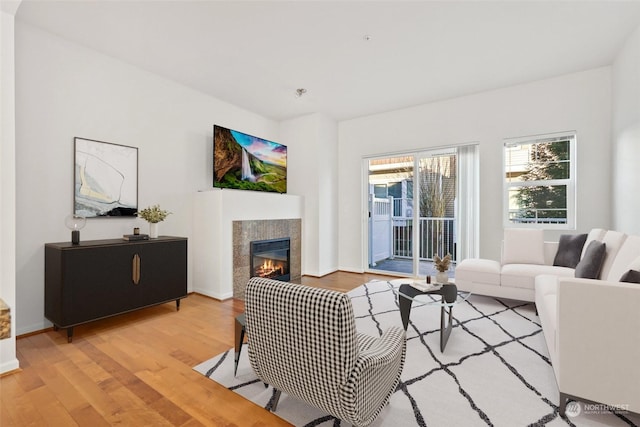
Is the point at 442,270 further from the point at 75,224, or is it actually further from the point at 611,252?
the point at 75,224

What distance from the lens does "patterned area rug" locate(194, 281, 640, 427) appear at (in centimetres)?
162

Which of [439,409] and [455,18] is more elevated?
[455,18]

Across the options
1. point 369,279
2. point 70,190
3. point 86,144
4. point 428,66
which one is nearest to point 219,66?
point 86,144

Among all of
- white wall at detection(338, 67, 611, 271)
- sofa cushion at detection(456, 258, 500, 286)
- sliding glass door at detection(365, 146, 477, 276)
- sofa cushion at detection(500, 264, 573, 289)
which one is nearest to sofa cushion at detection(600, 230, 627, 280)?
sofa cushion at detection(500, 264, 573, 289)

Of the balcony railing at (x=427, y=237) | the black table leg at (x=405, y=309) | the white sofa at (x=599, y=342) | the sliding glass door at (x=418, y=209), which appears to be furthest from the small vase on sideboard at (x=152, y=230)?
the balcony railing at (x=427, y=237)

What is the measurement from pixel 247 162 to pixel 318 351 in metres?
3.73

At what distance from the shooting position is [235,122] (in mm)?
4730

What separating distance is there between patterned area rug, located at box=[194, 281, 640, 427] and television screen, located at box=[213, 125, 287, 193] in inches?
103

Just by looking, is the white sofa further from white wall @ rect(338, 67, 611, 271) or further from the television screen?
the television screen

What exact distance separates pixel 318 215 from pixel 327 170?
839mm

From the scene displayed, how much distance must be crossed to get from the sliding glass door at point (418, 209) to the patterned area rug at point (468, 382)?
1.86m

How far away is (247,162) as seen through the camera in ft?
15.0

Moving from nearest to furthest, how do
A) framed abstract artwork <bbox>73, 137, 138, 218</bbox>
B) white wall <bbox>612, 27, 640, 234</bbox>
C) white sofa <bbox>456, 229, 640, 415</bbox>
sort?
1. white sofa <bbox>456, 229, 640, 415</bbox>
2. white wall <bbox>612, 27, 640, 234</bbox>
3. framed abstract artwork <bbox>73, 137, 138, 218</bbox>

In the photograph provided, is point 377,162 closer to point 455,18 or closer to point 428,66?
point 428,66
